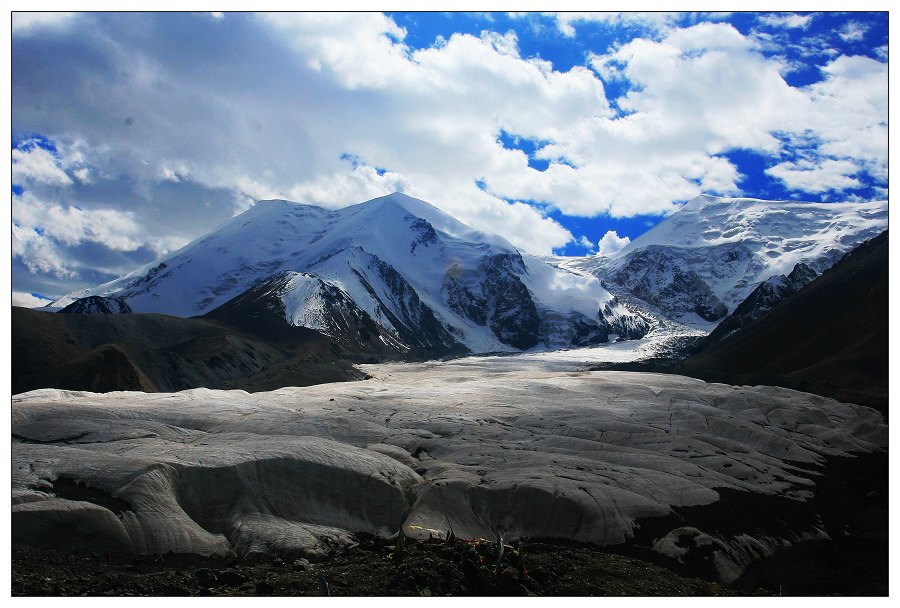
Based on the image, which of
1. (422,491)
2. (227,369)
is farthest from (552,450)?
(227,369)

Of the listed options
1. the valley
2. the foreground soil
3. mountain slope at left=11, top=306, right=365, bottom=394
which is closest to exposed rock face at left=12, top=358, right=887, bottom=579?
the valley

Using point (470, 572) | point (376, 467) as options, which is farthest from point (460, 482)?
point (470, 572)

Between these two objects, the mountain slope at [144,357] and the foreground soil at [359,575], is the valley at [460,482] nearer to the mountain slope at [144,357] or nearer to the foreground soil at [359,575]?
the foreground soil at [359,575]

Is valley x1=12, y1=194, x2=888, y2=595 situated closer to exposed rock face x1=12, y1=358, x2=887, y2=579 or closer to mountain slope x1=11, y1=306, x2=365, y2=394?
exposed rock face x1=12, y1=358, x2=887, y2=579

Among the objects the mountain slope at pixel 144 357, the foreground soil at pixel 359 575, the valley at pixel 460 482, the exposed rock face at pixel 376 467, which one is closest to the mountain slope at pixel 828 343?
the valley at pixel 460 482

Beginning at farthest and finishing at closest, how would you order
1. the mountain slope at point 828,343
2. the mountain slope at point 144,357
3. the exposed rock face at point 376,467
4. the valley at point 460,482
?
the mountain slope at point 144,357 < the mountain slope at point 828,343 < the exposed rock face at point 376,467 < the valley at point 460,482

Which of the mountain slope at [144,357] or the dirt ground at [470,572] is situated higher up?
the mountain slope at [144,357]

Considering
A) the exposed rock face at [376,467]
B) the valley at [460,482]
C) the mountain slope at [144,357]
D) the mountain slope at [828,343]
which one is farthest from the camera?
the mountain slope at [144,357]
